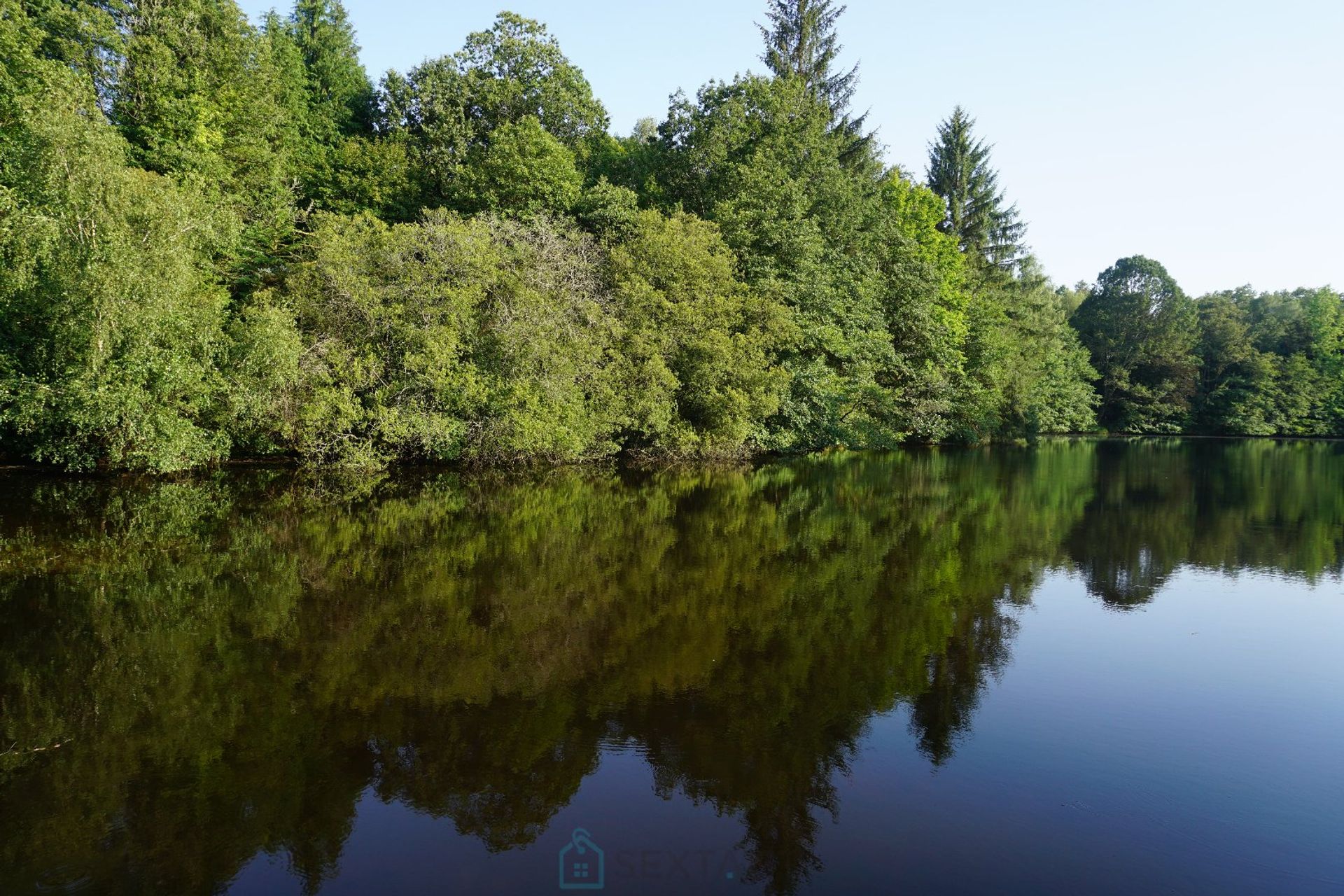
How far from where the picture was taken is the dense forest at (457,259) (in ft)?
65.3

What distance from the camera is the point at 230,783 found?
605 centimetres

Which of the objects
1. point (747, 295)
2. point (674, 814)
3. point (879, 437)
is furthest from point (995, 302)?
point (674, 814)

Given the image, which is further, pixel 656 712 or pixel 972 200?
pixel 972 200

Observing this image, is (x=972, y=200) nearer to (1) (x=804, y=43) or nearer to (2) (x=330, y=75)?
(1) (x=804, y=43)

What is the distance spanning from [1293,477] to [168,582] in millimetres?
37545

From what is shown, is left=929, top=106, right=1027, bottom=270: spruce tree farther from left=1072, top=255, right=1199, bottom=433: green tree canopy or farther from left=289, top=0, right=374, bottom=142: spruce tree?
left=289, top=0, right=374, bottom=142: spruce tree

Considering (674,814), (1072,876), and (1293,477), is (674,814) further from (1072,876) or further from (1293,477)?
(1293,477)

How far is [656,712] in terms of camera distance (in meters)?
7.60

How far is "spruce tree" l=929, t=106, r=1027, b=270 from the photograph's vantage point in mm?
52594

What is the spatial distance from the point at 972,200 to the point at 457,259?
40.8 m

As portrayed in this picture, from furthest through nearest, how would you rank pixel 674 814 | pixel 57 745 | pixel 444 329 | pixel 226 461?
pixel 226 461, pixel 444 329, pixel 57 745, pixel 674 814

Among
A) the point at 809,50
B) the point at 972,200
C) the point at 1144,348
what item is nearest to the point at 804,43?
the point at 809,50

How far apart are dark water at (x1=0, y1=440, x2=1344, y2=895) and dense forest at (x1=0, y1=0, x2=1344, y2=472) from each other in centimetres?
712

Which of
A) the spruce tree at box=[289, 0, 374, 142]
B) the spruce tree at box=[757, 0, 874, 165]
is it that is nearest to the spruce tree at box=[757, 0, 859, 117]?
the spruce tree at box=[757, 0, 874, 165]
